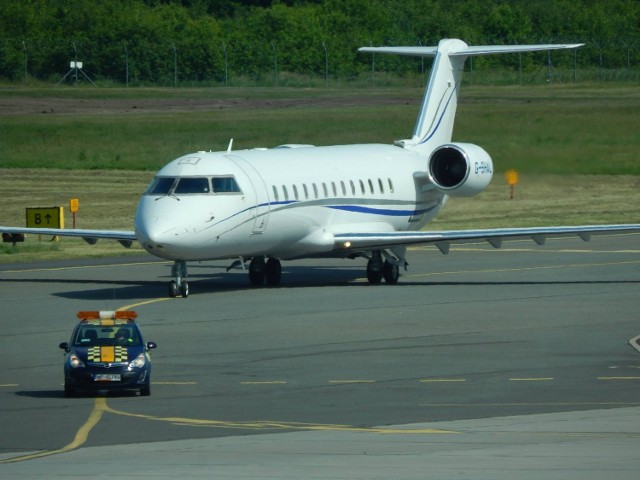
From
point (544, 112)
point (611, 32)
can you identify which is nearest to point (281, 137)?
point (544, 112)

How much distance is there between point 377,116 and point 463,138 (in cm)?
1670

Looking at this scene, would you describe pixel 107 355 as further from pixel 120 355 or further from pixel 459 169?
pixel 459 169

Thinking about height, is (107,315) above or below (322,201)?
below

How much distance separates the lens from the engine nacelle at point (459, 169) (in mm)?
38969

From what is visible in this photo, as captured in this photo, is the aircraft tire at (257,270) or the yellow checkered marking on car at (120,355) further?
the aircraft tire at (257,270)

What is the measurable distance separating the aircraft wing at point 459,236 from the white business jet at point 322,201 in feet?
0.08

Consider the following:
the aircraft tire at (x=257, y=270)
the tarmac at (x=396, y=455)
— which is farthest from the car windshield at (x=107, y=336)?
the aircraft tire at (x=257, y=270)

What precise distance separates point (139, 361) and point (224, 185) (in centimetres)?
1211

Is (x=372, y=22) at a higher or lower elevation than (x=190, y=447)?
higher

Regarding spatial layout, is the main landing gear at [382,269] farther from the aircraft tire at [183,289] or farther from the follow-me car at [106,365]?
the follow-me car at [106,365]

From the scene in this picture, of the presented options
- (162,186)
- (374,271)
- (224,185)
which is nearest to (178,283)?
(162,186)

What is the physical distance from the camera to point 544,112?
7744cm

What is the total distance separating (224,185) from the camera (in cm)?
3388

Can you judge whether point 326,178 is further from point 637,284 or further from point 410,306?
point 637,284
